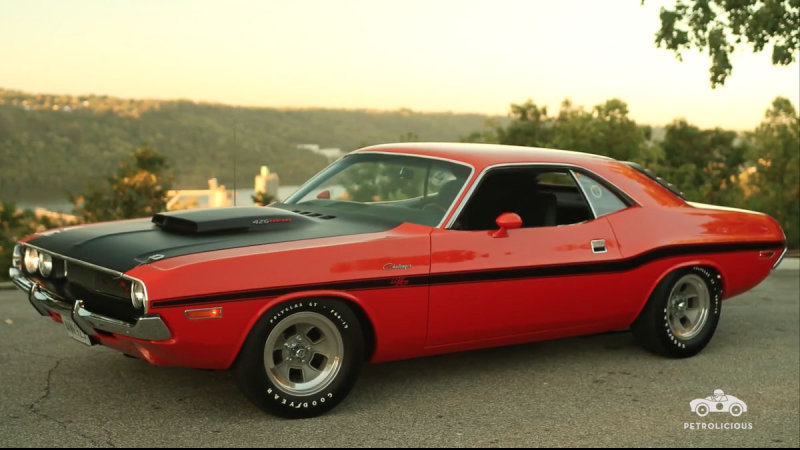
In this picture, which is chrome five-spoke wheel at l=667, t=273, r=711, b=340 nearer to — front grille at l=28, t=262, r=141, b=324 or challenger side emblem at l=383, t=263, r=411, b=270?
challenger side emblem at l=383, t=263, r=411, b=270

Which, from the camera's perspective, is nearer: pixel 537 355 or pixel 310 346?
pixel 310 346

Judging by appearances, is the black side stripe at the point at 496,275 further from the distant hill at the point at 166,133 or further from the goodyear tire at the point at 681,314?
the distant hill at the point at 166,133

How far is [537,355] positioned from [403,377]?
1.22 metres

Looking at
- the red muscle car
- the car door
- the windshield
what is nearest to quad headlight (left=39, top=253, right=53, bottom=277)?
the red muscle car

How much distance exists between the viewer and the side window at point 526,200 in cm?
567

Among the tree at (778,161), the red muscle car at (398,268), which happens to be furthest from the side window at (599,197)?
the tree at (778,161)

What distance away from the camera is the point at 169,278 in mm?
4422

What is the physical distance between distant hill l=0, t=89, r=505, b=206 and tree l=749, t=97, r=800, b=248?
126 ft

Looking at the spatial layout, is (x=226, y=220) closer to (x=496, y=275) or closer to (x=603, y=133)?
(x=496, y=275)

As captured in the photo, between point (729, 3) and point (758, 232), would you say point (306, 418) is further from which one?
point (729, 3)

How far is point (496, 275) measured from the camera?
547cm

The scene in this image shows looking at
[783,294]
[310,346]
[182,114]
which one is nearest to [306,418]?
[310,346]

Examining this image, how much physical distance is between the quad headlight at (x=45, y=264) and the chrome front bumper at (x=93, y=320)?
91 millimetres

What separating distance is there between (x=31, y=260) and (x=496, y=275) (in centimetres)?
293
